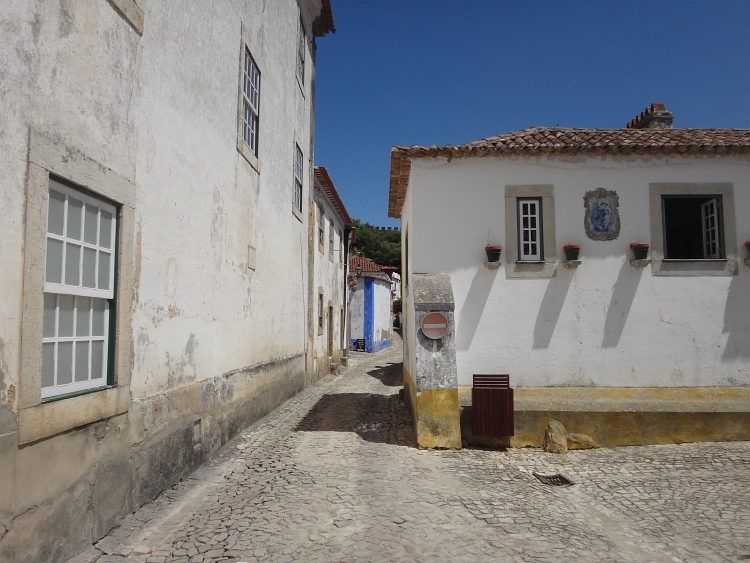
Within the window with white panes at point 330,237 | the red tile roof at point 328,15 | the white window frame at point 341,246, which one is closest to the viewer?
the red tile roof at point 328,15

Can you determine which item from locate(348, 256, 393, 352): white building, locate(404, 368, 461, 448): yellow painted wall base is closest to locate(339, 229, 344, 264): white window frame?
locate(348, 256, 393, 352): white building

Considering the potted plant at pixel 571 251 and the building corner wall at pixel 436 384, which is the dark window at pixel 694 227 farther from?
the building corner wall at pixel 436 384

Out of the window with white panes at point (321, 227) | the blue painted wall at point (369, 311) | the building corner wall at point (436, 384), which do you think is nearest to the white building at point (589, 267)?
the building corner wall at point (436, 384)

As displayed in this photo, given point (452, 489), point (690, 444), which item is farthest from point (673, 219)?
point (452, 489)

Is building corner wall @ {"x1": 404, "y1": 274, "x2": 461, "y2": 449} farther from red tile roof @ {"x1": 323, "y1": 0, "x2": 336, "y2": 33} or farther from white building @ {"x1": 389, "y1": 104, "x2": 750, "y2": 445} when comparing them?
red tile roof @ {"x1": 323, "y1": 0, "x2": 336, "y2": 33}

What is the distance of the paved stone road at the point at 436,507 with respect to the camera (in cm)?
408

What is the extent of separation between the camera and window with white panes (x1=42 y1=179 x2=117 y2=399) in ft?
12.5

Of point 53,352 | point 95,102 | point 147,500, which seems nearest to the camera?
point 53,352

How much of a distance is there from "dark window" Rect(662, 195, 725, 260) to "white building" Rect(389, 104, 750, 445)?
3.0 inches

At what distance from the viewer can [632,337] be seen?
25.3ft

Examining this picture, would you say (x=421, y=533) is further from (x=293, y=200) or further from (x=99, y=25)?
(x=293, y=200)

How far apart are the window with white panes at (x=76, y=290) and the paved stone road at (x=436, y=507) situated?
1.39 m

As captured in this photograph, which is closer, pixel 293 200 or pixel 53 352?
pixel 53 352

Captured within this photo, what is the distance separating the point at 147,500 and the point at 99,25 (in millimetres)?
4254
